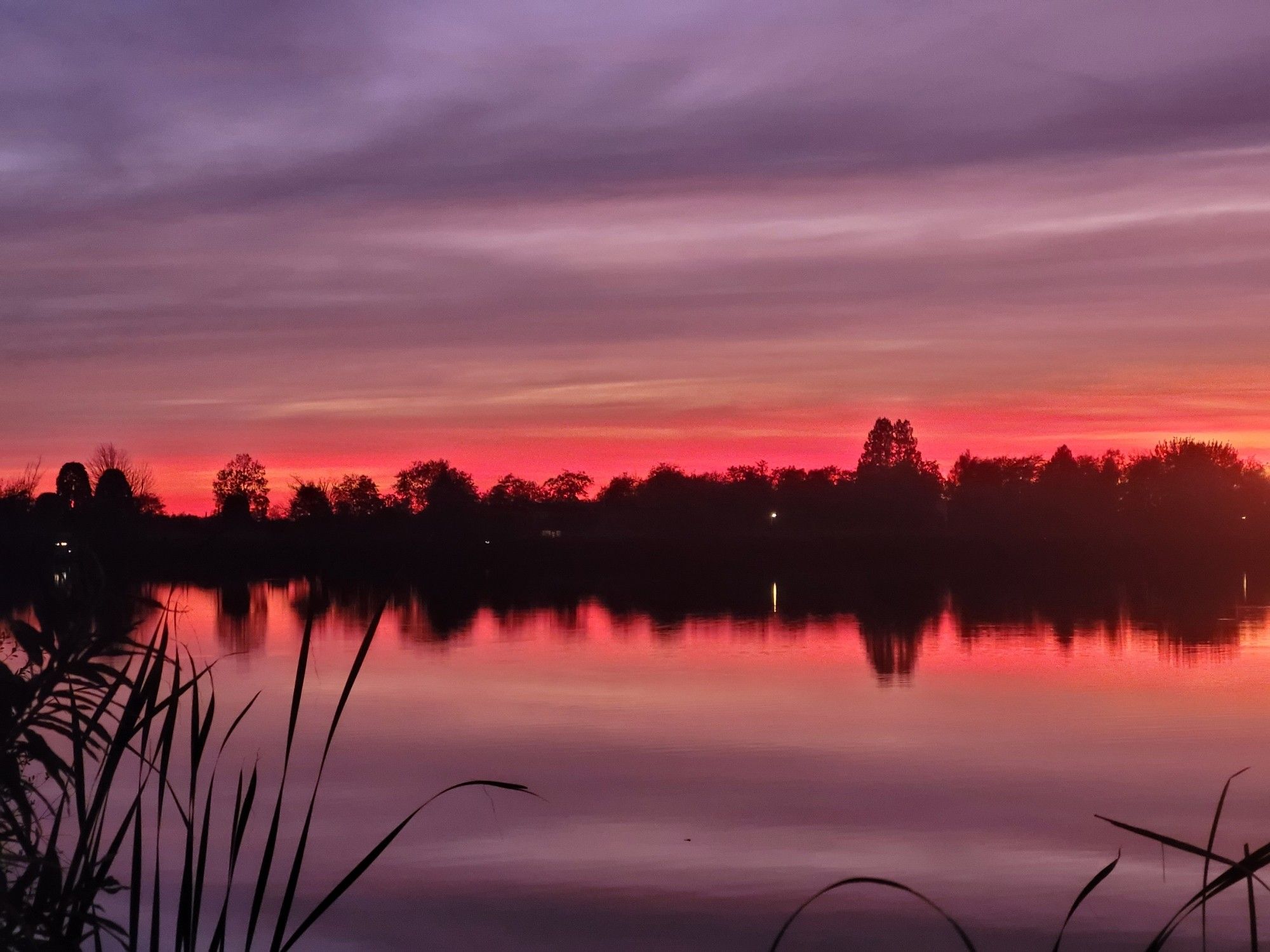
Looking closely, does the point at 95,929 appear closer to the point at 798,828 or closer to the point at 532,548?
the point at 798,828

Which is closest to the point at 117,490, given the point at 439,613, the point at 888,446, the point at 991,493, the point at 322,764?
the point at 439,613

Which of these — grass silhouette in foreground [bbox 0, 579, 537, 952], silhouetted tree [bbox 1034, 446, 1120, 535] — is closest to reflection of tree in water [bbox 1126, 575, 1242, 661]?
grass silhouette in foreground [bbox 0, 579, 537, 952]

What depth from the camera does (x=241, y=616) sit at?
155ft

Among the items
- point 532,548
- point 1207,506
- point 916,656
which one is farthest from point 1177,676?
point 1207,506

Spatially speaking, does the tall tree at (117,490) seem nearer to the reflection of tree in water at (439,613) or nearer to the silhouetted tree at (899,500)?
the reflection of tree in water at (439,613)

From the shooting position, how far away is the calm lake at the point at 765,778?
37.2 ft

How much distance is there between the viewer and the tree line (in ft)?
330

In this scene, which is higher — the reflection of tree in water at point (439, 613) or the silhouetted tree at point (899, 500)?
the silhouetted tree at point (899, 500)

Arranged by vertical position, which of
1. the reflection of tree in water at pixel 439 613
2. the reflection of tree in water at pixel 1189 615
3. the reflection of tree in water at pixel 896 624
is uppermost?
the reflection of tree in water at pixel 1189 615

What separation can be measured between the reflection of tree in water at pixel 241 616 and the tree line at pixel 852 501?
78.8ft

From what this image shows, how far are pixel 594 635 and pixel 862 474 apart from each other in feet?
358

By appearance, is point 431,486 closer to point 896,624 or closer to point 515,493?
point 515,493

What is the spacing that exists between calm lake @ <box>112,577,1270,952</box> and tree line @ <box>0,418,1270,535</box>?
6066 cm

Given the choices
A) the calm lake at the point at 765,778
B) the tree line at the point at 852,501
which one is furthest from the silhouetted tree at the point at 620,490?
the calm lake at the point at 765,778
